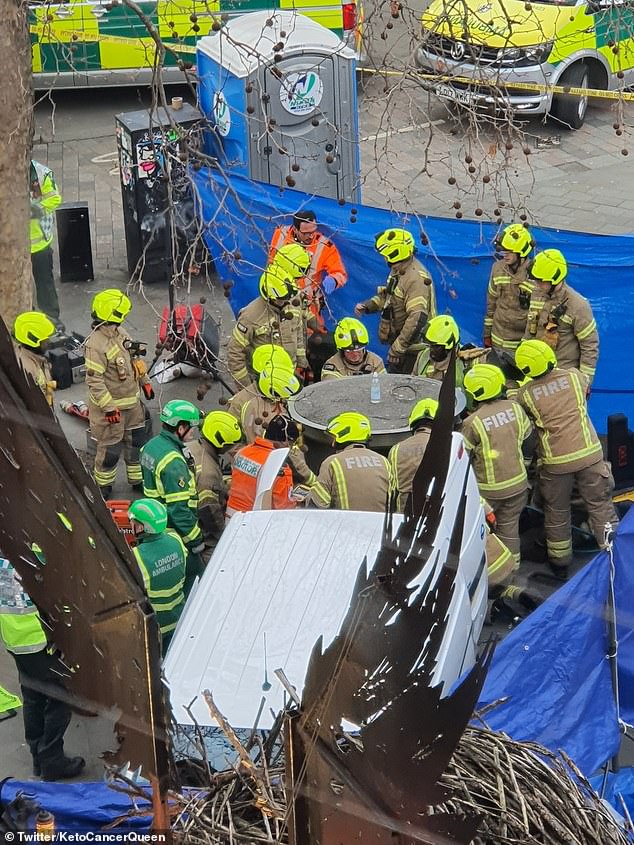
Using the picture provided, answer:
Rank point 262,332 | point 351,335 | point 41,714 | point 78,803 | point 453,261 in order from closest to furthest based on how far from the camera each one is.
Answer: point 78,803
point 41,714
point 351,335
point 262,332
point 453,261

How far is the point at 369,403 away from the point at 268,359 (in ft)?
2.44

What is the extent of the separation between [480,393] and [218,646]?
3025mm

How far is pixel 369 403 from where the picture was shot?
8.74m

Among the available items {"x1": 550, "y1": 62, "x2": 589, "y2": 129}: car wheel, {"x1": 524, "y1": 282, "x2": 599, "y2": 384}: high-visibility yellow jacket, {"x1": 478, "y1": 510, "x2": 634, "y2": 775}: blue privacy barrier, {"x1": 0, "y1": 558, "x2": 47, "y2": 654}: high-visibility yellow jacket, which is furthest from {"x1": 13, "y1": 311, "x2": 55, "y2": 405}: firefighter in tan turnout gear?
{"x1": 550, "y1": 62, "x2": 589, "y2": 129}: car wheel

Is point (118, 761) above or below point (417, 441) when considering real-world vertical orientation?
above

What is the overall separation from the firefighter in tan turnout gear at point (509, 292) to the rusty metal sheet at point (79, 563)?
7453 mm

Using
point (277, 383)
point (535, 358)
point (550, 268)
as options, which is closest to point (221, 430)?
point (277, 383)

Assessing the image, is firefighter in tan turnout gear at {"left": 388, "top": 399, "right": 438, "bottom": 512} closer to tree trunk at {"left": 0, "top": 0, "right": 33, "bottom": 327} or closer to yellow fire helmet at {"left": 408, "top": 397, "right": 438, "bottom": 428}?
yellow fire helmet at {"left": 408, "top": 397, "right": 438, "bottom": 428}

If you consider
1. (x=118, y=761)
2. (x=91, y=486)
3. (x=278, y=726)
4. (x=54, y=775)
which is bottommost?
(x=54, y=775)

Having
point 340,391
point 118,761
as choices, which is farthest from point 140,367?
point 118,761

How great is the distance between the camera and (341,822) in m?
2.36

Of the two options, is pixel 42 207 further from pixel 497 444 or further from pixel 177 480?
pixel 497 444

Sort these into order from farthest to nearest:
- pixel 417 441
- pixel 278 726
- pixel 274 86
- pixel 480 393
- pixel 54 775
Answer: pixel 274 86, pixel 480 393, pixel 417 441, pixel 54 775, pixel 278 726

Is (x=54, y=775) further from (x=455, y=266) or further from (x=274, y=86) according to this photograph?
(x=274, y=86)
